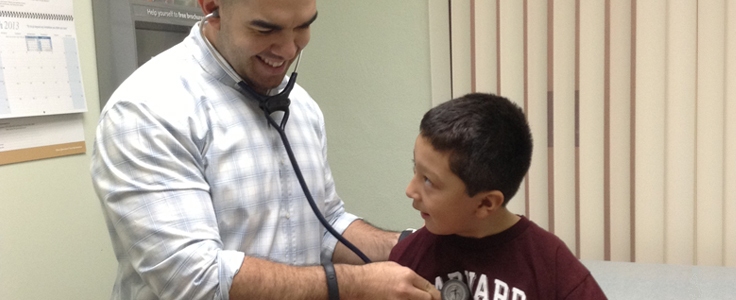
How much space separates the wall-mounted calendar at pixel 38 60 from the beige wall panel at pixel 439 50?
131 centimetres

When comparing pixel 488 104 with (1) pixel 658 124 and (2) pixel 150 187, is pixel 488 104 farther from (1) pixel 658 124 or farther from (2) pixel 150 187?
(1) pixel 658 124

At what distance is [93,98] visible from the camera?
1929mm

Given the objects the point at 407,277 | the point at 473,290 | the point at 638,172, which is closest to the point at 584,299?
the point at 473,290

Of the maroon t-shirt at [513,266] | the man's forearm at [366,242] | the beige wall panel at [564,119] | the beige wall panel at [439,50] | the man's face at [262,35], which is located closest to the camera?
A: the maroon t-shirt at [513,266]

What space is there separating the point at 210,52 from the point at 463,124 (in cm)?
53

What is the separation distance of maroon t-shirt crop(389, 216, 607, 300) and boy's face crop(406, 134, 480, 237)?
0.05 meters

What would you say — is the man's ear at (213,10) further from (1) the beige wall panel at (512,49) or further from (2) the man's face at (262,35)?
(1) the beige wall panel at (512,49)

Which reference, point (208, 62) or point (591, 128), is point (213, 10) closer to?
point (208, 62)

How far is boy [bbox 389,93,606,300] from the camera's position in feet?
3.60

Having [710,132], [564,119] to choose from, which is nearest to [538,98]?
[564,119]

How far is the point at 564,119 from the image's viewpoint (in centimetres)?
233

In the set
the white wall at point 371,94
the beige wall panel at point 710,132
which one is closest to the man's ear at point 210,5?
the white wall at point 371,94

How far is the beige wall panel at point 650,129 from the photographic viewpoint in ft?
7.10

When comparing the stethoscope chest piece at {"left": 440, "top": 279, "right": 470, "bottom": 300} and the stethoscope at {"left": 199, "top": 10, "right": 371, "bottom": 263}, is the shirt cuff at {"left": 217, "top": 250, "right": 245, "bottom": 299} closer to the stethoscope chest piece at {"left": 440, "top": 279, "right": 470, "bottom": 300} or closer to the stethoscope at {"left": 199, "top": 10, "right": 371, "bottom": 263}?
the stethoscope at {"left": 199, "top": 10, "right": 371, "bottom": 263}
